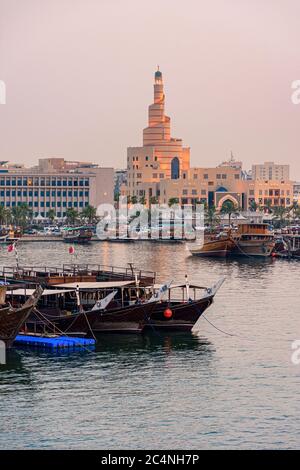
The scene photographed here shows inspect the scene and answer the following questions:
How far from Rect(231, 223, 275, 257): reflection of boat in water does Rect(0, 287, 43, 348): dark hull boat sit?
291 ft

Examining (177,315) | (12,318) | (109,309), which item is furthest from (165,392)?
(177,315)

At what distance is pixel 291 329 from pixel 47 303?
1416 centimetres

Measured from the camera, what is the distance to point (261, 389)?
49.6m

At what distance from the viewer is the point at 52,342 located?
57.2 metres

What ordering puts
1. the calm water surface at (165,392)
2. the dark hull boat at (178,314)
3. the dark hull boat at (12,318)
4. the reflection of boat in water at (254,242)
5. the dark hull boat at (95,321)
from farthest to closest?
the reflection of boat in water at (254,242)
the dark hull boat at (178,314)
the dark hull boat at (95,321)
the dark hull boat at (12,318)
the calm water surface at (165,392)

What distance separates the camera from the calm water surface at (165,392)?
42.8m

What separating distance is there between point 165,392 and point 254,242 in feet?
312

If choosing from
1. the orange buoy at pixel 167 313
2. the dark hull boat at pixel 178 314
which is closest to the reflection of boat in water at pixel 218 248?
the dark hull boat at pixel 178 314

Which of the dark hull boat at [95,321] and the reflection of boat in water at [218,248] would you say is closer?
the dark hull boat at [95,321]

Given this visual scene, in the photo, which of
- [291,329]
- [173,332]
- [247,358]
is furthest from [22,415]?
[291,329]

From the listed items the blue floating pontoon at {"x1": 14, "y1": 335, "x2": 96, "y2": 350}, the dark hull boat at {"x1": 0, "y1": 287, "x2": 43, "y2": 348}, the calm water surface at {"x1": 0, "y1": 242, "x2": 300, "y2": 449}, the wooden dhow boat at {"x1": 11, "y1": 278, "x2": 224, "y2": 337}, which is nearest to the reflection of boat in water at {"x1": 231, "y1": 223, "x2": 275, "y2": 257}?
the calm water surface at {"x1": 0, "y1": 242, "x2": 300, "y2": 449}

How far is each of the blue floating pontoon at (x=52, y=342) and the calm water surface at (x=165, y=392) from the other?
1.09 meters

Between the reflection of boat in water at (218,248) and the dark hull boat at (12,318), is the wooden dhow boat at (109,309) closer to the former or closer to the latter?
the dark hull boat at (12,318)
